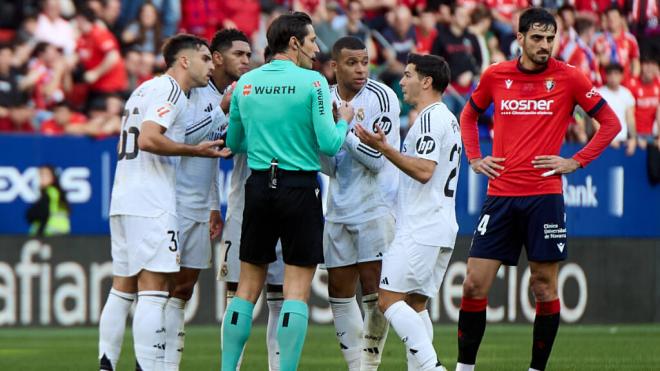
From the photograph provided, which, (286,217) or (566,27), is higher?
(566,27)

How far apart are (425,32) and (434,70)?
8622mm

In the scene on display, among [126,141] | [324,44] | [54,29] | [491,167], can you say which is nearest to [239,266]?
[126,141]

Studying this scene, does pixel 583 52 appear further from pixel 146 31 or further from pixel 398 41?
pixel 146 31

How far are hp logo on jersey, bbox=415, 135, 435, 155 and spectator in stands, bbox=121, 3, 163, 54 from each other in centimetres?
880

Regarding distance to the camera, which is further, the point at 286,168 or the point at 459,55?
the point at 459,55

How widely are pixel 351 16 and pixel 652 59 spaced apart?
4002mm

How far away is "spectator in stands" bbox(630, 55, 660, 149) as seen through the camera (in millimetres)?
16422

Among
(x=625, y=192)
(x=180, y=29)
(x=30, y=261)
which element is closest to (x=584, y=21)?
(x=625, y=192)

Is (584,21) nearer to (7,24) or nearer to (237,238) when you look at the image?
(7,24)

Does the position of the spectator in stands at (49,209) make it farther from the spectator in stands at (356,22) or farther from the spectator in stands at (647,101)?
the spectator in stands at (647,101)

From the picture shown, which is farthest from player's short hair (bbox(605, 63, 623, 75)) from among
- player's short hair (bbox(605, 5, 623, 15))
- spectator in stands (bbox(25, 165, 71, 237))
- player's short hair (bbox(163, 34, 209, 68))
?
→ player's short hair (bbox(163, 34, 209, 68))

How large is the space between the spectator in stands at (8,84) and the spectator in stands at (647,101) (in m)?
7.60

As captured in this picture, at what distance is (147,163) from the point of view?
28.2ft

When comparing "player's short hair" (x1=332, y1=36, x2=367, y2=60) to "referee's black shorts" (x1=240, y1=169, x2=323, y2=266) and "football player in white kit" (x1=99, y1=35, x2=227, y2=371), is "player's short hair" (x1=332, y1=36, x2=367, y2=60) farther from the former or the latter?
"referee's black shorts" (x1=240, y1=169, x2=323, y2=266)
